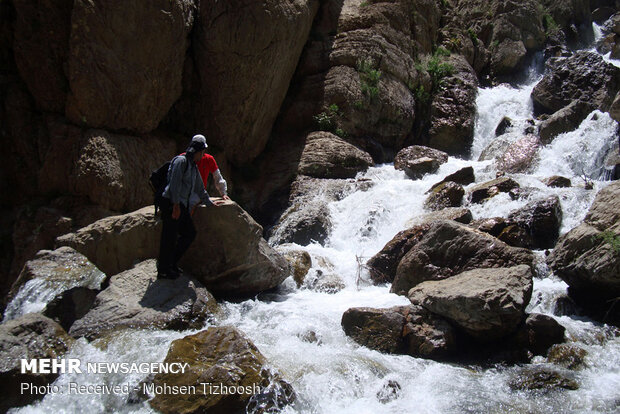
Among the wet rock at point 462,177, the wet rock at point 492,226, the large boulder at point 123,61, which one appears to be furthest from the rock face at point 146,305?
the wet rock at point 462,177

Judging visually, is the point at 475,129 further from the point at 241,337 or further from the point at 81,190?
the point at 241,337

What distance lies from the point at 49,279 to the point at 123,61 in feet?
17.6

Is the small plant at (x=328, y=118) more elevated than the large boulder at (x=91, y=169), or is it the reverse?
the small plant at (x=328, y=118)

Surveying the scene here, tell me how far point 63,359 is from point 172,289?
1648 mm

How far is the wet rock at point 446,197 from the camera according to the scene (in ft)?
34.9

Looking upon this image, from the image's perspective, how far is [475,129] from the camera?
16.5 meters

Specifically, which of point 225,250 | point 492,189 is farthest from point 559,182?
point 225,250

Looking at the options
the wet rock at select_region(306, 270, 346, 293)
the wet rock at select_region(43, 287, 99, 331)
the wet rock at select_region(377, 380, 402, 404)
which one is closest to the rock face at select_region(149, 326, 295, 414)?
the wet rock at select_region(377, 380, 402, 404)

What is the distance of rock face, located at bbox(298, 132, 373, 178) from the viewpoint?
42.8ft

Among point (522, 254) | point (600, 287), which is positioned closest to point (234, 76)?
point (522, 254)

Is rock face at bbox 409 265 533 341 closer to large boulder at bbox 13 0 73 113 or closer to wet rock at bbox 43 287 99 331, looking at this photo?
wet rock at bbox 43 287 99 331

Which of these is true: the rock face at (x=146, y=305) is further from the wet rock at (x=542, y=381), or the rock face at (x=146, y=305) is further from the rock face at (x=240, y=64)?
the rock face at (x=240, y=64)

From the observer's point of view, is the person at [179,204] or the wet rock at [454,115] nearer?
the person at [179,204]

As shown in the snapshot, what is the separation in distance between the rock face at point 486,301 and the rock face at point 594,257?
3.50 ft
